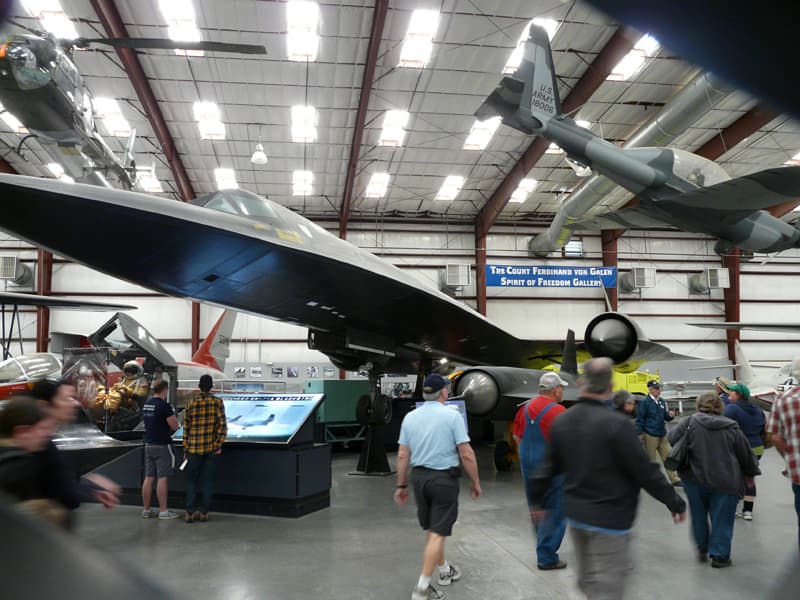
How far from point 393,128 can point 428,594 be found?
56.4ft

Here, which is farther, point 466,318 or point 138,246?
point 466,318

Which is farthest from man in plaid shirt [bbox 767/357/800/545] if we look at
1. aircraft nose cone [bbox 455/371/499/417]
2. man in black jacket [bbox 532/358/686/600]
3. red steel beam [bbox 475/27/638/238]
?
red steel beam [bbox 475/27/638/238]

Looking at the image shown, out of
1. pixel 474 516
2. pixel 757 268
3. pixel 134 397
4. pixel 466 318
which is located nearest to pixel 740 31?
pixel 474 516

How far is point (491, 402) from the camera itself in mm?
9195

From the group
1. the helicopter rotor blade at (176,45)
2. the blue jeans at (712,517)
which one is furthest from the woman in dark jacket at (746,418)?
the helicopter rotor blade at (176,45)

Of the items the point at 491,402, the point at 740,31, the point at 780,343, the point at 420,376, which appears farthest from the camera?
the point at 780,343

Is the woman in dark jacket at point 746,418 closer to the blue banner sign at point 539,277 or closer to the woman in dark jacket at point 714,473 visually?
the woman in dark jacket at point 714,473

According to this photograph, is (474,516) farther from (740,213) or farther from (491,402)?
(740,213)

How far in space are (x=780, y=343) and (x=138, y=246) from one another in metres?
31.3

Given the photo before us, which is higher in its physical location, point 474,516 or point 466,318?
point 466,318

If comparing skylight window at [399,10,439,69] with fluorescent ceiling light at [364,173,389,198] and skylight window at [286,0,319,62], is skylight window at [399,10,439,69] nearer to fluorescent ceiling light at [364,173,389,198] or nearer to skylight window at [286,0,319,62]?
skylight window at [286,0,319,62]

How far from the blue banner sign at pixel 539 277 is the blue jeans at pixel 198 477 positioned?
17507mm

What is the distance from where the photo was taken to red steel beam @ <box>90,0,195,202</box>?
45.1 feet

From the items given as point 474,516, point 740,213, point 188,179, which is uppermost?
point 188,179
